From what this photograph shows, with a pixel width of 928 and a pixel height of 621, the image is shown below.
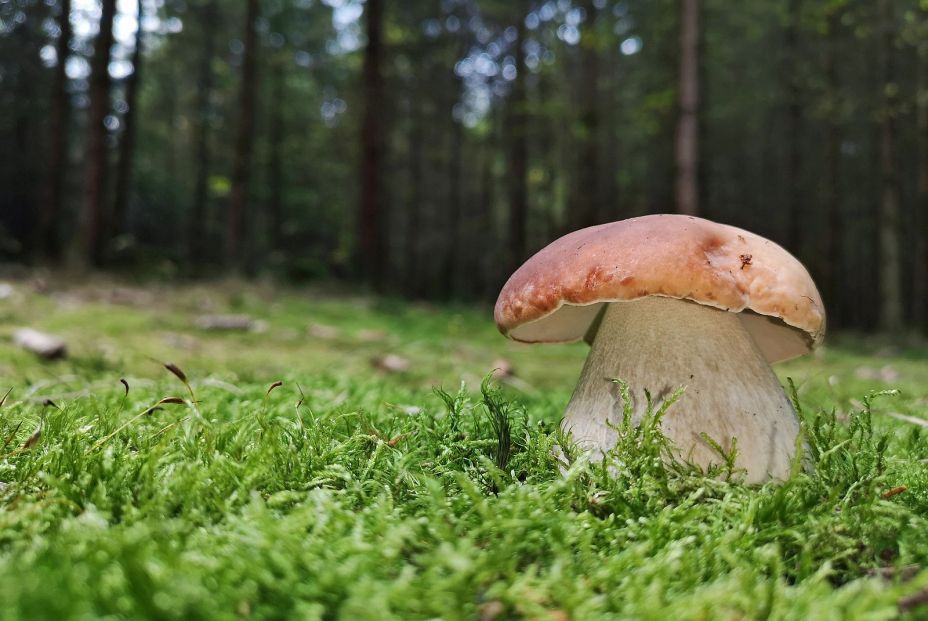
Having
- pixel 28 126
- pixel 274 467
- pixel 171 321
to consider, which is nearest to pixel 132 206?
pixel 28 126

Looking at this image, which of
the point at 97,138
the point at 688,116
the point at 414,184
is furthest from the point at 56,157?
the point at 688,116

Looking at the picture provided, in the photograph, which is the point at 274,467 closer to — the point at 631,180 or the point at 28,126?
the point at 28,126

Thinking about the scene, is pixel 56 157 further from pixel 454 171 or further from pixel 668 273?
pixel 668 273

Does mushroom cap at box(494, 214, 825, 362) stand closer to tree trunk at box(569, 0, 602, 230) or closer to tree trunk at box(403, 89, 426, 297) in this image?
tree trunk at box(569, 0, 602, 230)

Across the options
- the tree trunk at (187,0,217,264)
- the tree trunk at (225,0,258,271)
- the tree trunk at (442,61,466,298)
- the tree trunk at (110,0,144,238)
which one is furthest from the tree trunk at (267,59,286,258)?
the tree trunk at (225,0,258,271)

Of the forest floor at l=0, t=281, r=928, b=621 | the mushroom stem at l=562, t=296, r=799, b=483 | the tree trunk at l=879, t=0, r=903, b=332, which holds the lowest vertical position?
the forest floor at l=0, t=281, r=928, b=621
